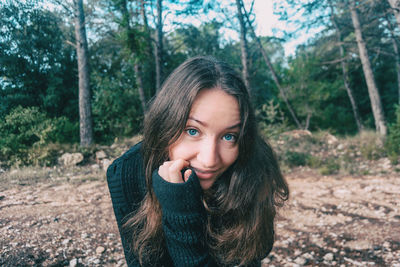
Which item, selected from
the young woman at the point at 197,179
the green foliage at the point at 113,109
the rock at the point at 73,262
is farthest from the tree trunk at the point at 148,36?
the rock at the point at 73,262

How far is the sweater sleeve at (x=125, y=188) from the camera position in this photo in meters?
1.55

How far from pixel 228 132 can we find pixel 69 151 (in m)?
1.18

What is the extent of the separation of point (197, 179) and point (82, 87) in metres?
1.13

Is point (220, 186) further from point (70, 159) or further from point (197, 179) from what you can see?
point (70, 159)

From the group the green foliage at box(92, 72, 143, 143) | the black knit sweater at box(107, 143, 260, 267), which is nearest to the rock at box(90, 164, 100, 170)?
the green foliage at box(92, 72, 143, 143)

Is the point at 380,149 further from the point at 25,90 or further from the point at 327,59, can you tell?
the point at 327,59

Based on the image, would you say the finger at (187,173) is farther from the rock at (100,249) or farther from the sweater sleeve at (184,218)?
the rock at (100,249)

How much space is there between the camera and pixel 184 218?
126 centimetres

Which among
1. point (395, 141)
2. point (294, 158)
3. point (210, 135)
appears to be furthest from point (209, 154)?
point (395, 141)

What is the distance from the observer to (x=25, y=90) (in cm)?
134

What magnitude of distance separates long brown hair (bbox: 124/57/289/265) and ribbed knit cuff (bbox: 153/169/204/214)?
171 millimetres

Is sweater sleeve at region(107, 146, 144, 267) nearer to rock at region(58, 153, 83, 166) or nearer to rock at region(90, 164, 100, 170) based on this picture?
rock at region(58, 153, 83, 166)

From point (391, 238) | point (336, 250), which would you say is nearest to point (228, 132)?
point (336, 250)

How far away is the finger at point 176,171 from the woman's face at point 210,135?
0.14 feet
